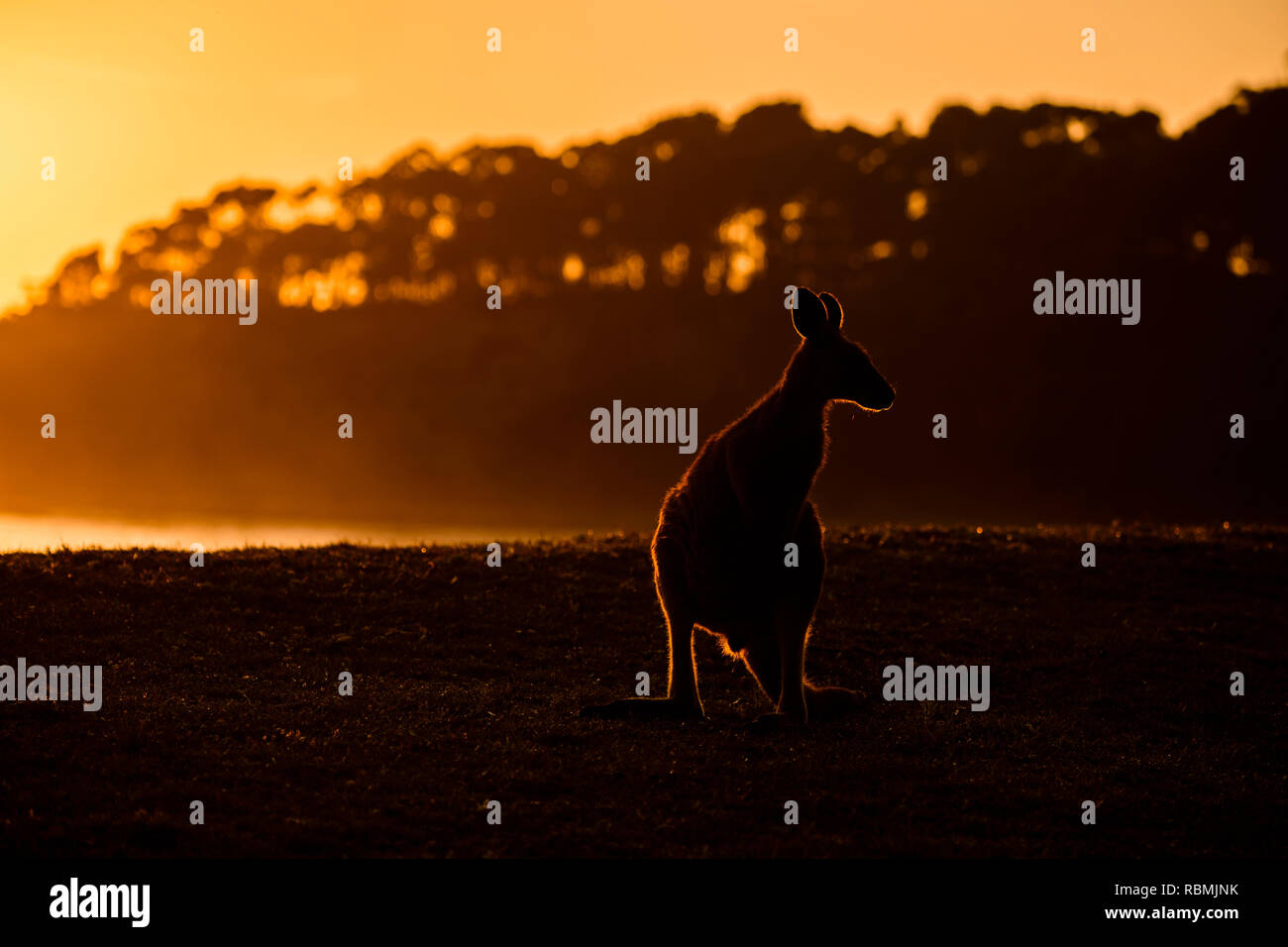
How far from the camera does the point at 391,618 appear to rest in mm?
10445

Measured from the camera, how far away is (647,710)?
24.9 feet

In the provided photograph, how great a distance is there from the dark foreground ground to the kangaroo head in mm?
2062

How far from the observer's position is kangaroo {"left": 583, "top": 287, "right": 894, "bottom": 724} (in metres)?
7.14

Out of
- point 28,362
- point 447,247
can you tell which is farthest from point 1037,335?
point 28,362

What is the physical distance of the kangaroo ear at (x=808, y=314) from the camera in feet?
23.1

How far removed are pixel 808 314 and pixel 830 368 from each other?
338mm

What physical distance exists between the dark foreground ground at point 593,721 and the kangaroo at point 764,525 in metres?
0.52

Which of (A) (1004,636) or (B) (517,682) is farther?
(A) (1004,636)
